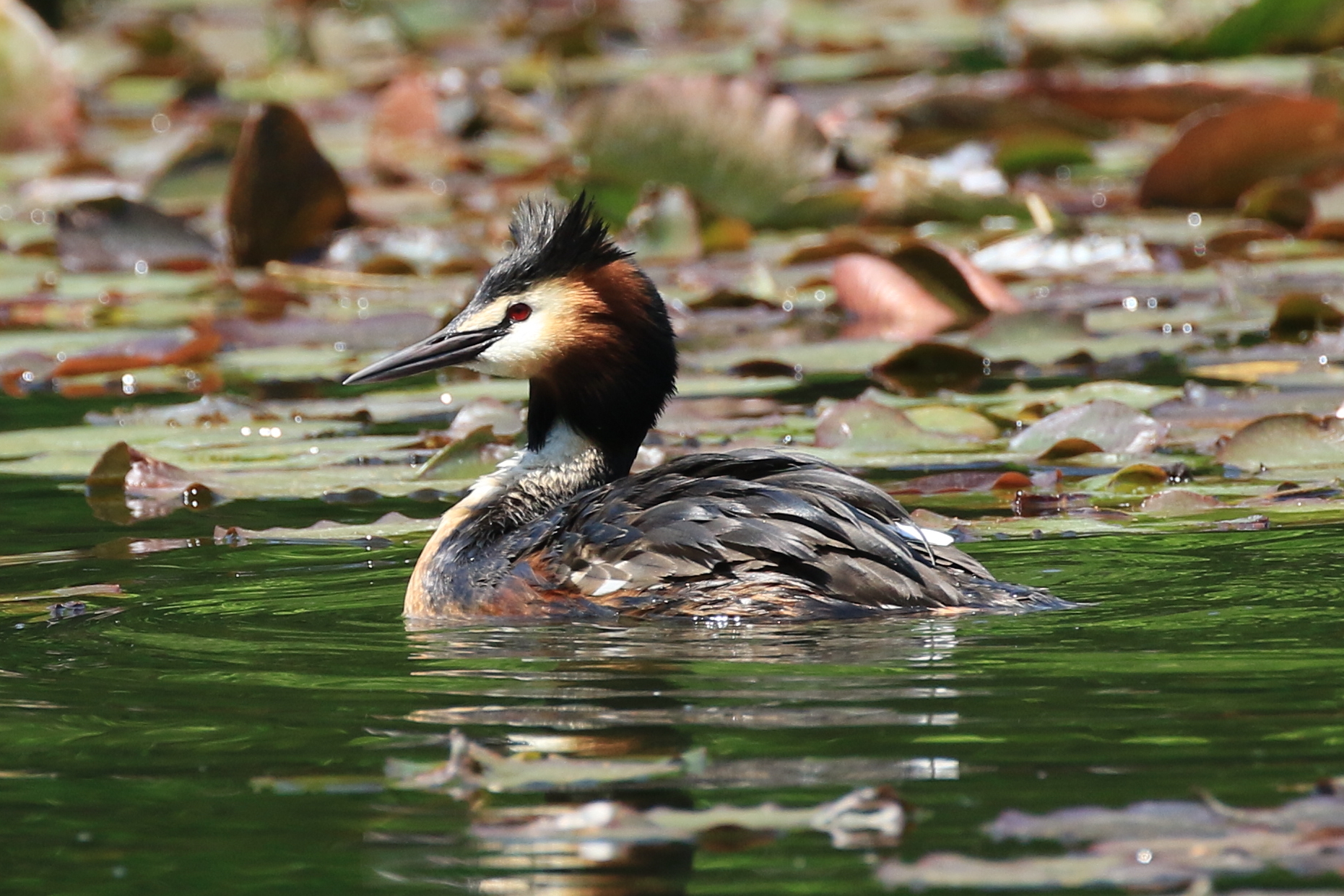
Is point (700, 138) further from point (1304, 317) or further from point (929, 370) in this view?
point (1304, 317)

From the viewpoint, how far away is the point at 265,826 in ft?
10.8

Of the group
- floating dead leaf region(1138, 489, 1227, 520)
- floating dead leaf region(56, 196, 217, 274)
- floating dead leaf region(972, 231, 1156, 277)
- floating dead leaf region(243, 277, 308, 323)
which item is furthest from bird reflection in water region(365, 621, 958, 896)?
floating dead leaf region(56, 196, 217, 274)

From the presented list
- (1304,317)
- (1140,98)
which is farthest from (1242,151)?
(1304,317)

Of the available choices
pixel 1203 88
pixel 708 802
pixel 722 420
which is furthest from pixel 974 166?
pixel 708 802

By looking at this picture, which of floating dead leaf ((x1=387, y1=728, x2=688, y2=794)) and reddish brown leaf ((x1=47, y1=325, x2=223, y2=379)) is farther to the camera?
reddish brown leaf ((x1=47, y1=325, x2=223, y2=379))

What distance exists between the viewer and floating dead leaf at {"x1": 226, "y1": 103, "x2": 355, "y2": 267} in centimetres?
952

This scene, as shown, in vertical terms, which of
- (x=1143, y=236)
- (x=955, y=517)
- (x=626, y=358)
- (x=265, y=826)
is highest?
(x=1143, y=236)

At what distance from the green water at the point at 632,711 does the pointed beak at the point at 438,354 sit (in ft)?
1.85

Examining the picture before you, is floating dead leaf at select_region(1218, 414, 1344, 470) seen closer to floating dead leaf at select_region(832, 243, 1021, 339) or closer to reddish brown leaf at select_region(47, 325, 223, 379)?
floating dead leaf at select_region(832, 243, 1021, 339)

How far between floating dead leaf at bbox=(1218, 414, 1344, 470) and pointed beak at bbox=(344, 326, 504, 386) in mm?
2274

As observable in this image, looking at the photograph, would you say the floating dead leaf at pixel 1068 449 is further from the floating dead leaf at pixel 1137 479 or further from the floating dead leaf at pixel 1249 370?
the floating dead leaf at pixel 1249 370

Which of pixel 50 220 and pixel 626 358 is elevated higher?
pixel 50 220

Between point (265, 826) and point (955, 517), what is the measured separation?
3.04 meters

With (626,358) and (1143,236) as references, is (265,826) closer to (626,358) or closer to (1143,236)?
(626,358)
